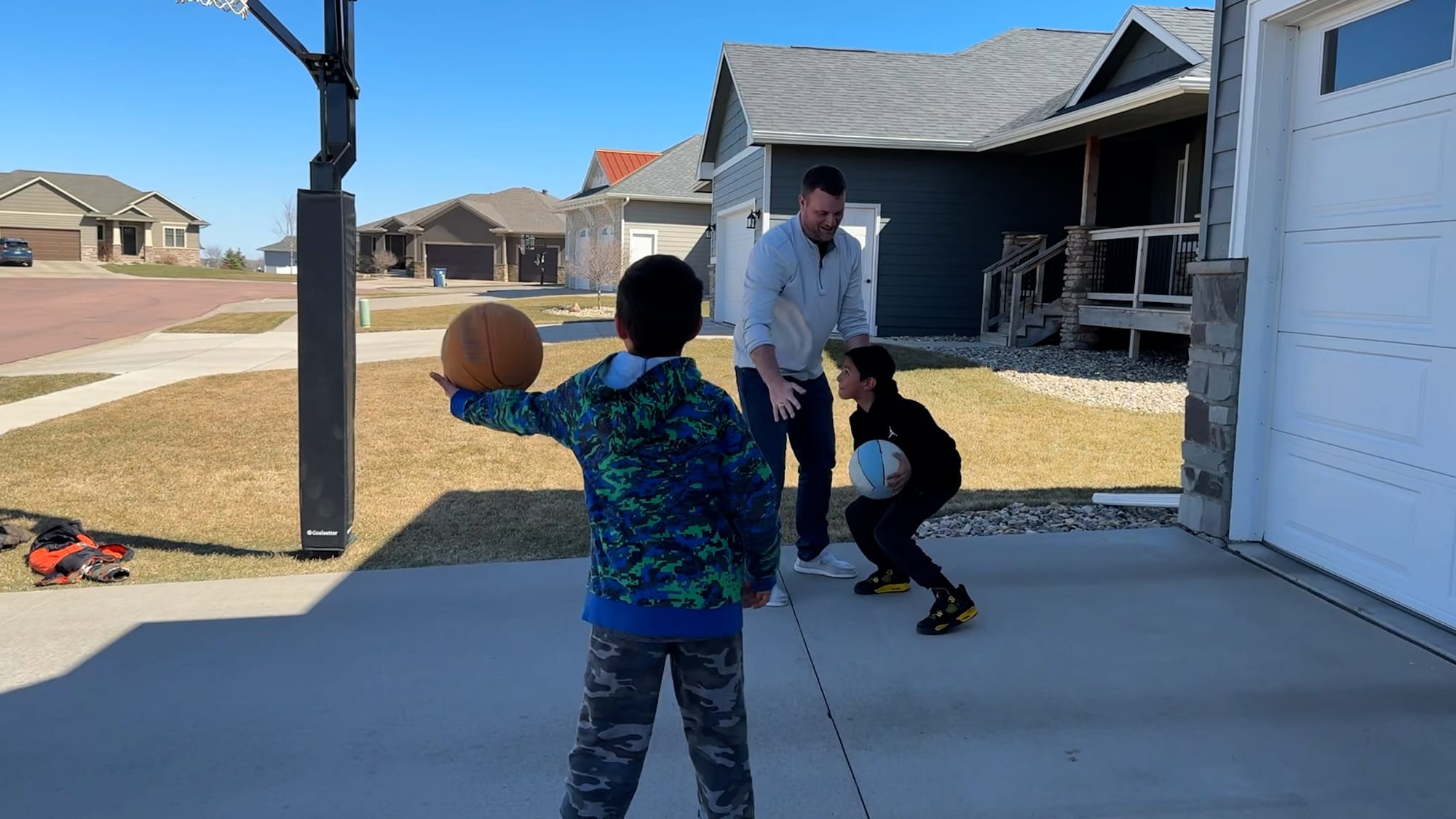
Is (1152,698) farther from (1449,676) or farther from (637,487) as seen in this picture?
(637,487)

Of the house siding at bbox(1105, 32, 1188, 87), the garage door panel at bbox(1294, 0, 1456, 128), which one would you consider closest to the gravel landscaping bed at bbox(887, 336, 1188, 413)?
the house siding at bbox(1105, 32, 1188, 87)

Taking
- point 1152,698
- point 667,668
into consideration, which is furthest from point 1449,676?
point 667,668

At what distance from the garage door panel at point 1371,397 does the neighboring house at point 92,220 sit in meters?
73.6

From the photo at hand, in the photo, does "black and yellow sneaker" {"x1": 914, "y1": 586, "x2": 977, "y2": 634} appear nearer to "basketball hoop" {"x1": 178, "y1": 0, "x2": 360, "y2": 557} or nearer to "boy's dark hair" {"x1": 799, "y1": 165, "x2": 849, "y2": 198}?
"boy's dark hair" {"x1": 799, "y1": 165, "x2": 849, "y2": 198}

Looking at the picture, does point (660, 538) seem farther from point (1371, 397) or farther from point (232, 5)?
point (232, 5)

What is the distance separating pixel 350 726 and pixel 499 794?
0.69 metres

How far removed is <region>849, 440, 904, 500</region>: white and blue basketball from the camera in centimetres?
389

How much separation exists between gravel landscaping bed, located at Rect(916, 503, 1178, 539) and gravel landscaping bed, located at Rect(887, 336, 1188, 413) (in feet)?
15.2

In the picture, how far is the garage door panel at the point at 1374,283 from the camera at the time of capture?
3.82 m

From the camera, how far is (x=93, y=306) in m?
27.2

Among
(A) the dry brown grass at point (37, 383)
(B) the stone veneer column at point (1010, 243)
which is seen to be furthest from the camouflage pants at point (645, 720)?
(B) the stone veneer column at point (1010, 243)

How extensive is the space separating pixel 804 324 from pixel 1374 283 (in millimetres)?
2256

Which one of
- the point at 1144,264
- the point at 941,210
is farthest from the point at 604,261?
the point at 1144,264

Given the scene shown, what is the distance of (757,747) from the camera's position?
3170 mm
